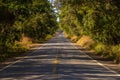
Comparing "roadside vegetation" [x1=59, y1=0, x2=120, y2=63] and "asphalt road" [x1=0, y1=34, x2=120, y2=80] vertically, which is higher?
"roadside vegetation" [x1=59, y1=0, x2=120, y2=63]

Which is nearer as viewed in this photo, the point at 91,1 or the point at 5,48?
the point at 91,1

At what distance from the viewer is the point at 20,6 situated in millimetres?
38062

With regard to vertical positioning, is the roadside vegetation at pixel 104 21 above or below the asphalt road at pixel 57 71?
above

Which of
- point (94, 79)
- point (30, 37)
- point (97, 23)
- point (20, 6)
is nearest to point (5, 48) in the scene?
point (20, 6)

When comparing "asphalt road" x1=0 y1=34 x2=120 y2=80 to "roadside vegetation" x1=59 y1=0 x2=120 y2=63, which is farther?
"roadside vegetation" x1=59 y1=0 x2=120 y2=63

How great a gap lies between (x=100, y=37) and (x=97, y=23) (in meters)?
2.03

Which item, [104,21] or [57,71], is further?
[104,21]

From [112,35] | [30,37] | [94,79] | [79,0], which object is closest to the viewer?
[94,79]

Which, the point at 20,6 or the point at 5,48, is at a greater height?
the point at 20,6

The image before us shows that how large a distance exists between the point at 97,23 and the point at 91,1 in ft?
16.1

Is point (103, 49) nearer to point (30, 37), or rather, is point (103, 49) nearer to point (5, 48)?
point (5, 48)

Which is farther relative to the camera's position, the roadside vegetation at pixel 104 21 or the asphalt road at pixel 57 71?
the roadside vegetation at pixel 104 21

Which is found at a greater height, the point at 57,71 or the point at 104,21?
the point at 104,21

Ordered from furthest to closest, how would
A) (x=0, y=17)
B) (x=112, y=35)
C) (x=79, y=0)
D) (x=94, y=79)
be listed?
(x=112, y=35) → (x=79, y=0) → (x=0, y=17) → (x=94, y=79)
